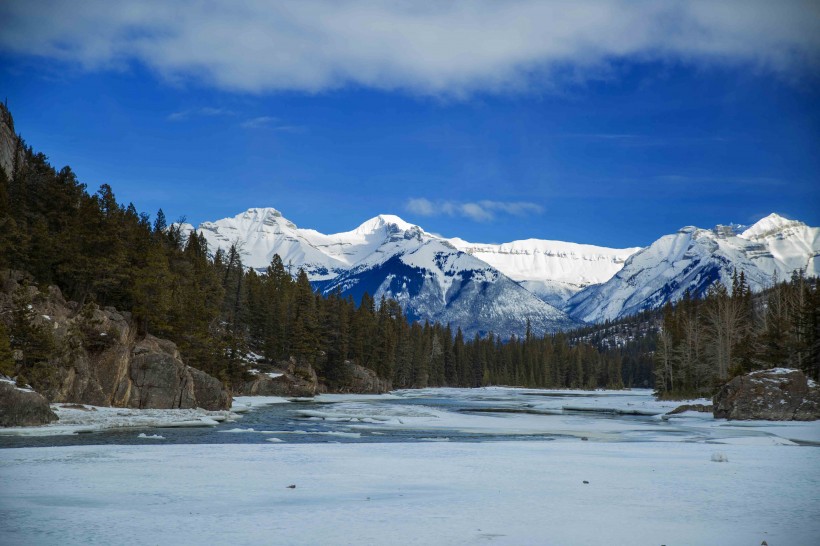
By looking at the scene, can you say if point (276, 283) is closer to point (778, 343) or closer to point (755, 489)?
point (778, 343)

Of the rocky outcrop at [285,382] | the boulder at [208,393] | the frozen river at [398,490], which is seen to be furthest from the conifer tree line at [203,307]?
the frozen river at [398,490]

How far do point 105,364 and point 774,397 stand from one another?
2038 inches

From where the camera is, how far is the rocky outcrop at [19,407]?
33.6 m

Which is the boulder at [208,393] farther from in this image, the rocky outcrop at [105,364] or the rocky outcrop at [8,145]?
the rocky outcrop at [8,145]

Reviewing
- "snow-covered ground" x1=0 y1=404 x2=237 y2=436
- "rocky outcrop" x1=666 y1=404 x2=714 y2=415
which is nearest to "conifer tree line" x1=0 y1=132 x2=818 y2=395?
"snow-covered ground" x1=0 y1=404 x2=237 y2=436

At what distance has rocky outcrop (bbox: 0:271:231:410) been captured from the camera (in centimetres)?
4656

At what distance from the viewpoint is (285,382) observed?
9444 cm

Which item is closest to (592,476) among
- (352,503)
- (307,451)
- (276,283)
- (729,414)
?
(352,503)

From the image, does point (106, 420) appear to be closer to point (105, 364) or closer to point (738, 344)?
point (105, 364)

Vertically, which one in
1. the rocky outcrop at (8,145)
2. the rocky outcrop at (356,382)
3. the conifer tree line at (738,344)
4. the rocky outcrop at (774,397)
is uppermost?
the rocky outcrop at (8,145)

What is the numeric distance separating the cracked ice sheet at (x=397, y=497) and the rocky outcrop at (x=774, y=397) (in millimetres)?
26092

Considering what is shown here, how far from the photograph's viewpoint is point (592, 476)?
2027 cm

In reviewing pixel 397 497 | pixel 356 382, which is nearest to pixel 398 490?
pixel 397 497

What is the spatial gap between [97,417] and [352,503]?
3168 cm
